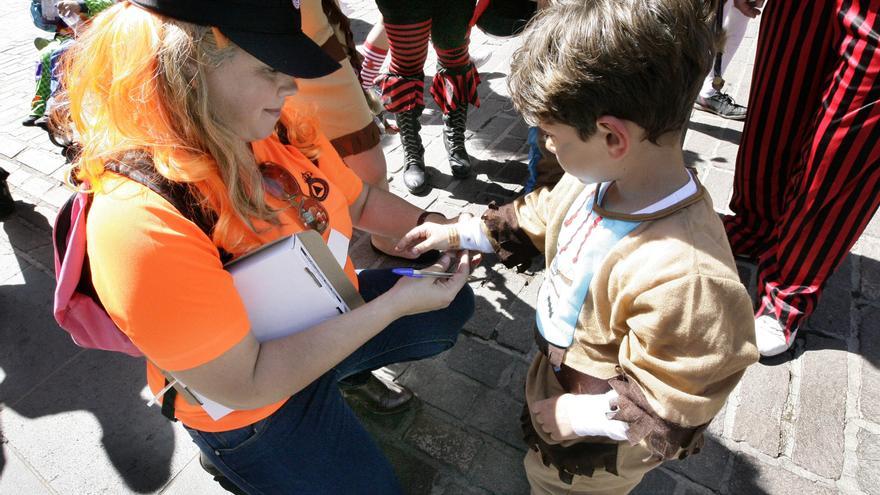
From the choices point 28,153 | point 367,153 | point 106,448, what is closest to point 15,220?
point 28,153

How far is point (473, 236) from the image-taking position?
64.5 inches

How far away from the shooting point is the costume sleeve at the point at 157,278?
3.44 feet

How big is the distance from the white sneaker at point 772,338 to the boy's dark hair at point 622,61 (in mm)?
1438

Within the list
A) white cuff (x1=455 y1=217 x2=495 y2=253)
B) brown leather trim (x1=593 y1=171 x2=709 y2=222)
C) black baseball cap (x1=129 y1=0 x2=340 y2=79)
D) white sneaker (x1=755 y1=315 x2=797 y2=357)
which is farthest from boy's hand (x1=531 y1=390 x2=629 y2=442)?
white sneaker (x1=755 y1=315 x2=797 y2=357)

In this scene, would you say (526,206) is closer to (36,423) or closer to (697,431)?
(697,431)

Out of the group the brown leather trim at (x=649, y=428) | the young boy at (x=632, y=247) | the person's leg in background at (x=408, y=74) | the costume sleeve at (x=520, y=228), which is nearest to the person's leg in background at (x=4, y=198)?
the person's leg in background at (x=408, y=74)

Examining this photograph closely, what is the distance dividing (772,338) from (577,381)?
49.1 inches

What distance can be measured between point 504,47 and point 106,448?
168 inches

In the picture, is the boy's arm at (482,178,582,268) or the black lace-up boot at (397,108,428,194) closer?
the boy's arm at (482,178,582,268)

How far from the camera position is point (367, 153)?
2.59 metres

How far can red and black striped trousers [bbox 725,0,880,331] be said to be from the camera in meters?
1.77

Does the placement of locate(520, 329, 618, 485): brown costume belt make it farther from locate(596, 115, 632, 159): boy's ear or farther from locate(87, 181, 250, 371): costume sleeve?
locate(87, 181, 250, 371): costume sleeve

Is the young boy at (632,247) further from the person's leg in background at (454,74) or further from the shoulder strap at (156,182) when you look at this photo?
the person's leg in background at (454,74)

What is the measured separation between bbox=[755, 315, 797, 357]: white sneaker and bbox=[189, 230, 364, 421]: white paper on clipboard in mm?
1718
